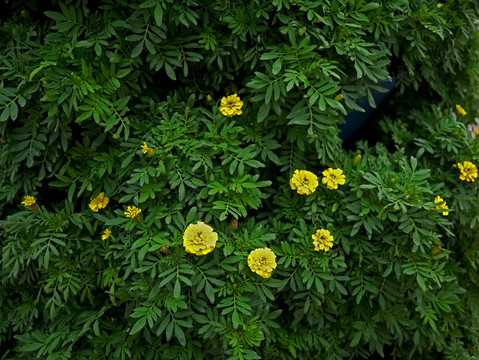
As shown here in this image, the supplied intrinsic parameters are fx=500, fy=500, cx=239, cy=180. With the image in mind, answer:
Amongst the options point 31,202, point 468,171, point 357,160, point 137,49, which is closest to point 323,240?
point 357,160

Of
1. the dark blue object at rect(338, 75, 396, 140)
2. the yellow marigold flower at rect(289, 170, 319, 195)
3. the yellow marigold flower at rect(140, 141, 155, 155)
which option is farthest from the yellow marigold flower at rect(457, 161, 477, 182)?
the yellow marigold flower at rect(140, 141, 155, 155)

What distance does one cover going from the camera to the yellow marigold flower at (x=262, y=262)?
1866mm

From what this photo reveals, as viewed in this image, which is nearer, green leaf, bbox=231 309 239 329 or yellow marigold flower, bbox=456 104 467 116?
green leaf, bbox=231 309 239 329

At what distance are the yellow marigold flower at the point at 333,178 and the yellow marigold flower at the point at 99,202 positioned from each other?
0.93 metres

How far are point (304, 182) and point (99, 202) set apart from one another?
874 millimetres

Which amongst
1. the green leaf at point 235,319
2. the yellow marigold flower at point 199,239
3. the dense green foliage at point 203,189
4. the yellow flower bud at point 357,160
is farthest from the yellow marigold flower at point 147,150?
the yellow flower bud at point 357,160

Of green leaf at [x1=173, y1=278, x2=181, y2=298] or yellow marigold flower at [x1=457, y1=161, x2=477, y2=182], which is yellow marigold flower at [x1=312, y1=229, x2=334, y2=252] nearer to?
green leaf at [x1=173, y1=278, x2=181, y2=298]

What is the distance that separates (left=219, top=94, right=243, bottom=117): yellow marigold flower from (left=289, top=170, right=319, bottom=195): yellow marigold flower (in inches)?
14.4

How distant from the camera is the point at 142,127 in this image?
2.13m

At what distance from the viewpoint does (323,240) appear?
2033mm

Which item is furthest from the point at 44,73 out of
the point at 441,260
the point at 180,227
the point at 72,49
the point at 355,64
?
the point at 441,260

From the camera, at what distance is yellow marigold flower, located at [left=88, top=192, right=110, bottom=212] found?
211 centimetres

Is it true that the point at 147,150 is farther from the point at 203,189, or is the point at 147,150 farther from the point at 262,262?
the point at 262,262

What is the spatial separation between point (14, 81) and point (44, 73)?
225 millimetres
